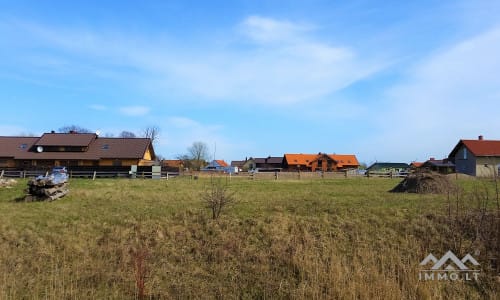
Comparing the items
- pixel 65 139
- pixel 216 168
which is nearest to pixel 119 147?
pixel 65 139

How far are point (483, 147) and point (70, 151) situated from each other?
2073 inches

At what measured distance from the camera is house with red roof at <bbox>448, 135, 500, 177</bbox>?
4278 cm

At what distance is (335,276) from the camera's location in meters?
7.12

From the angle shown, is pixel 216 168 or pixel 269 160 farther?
pixel 269 160

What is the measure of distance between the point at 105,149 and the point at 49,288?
42.7 metres

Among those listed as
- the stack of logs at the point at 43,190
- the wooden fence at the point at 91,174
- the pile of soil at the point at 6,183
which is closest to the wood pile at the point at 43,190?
the stack of logs at the point at 43,190

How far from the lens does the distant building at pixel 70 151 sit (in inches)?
1794

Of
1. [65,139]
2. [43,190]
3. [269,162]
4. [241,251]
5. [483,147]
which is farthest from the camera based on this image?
[269,162]

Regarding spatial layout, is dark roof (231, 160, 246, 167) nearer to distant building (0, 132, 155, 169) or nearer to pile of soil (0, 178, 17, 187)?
distant building (0, 132, 155, 169)

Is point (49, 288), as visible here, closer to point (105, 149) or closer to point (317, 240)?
point (317, 240)

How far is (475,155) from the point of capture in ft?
141

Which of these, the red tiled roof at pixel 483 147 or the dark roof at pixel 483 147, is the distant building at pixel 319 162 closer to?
the dark roof at pixel 483 147

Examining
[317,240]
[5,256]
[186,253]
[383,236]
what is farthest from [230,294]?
[5,256]

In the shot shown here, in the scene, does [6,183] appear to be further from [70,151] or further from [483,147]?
[483,147]
